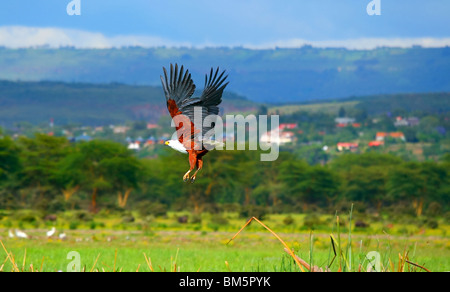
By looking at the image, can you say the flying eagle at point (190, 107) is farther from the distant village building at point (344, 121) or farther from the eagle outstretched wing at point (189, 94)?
the distant village building at point (344, 121)

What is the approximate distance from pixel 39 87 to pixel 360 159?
429 feet

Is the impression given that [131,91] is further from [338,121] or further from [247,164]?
[247,164]

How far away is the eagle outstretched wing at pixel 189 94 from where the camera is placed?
347cm

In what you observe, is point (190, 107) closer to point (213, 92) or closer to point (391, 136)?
point (213, 92)

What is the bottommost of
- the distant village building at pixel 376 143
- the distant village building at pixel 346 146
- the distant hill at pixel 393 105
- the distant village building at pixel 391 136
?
the distant village building at pixel 346 146

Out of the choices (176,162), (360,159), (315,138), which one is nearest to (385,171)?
(360,159)

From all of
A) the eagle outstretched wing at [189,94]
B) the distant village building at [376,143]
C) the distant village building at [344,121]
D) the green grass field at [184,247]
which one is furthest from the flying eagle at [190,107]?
the distant village building at [344,121]

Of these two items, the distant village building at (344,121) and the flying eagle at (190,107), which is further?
the distant village building at (344,121)

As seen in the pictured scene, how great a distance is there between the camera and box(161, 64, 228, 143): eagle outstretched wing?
3469 mm

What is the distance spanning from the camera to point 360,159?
67875 mm

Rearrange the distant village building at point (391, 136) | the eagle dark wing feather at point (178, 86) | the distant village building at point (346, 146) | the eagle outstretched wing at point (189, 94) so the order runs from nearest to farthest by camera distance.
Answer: the eagle outstretched wing at point (189, 94) < the eagle dark wing feather at point (178, 86) < the distant village building at point (346, 146) < the distant village building at point (391, 136)

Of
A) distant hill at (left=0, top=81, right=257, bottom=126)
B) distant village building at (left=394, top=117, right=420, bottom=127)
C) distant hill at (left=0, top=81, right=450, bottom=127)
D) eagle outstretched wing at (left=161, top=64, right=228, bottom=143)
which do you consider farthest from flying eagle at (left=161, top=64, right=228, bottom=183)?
distant hill at (left=0, top=81, right=257, bottom=126)

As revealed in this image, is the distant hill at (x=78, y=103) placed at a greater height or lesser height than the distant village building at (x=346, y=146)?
greater

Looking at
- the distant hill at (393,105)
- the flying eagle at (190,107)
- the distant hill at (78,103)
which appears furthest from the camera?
the distant hill at (78,103)
